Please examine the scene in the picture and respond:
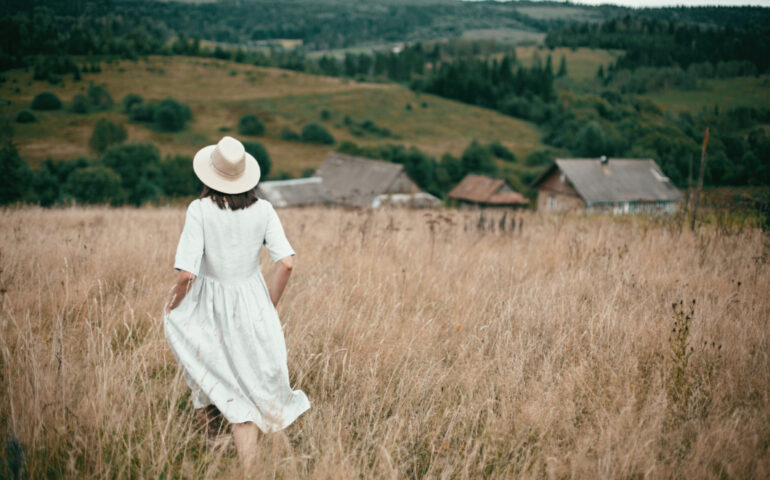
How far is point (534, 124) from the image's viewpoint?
104250 millimetres

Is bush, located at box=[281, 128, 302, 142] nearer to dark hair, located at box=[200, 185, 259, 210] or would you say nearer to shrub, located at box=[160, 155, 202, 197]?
shrub, located at box=[160, 155, 202, 197]

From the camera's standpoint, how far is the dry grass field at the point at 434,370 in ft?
6.94

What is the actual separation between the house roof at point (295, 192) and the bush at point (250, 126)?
39203 millimetres

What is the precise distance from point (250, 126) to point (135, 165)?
109 feet

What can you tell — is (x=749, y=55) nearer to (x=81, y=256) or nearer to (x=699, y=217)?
(x=699, y=217)

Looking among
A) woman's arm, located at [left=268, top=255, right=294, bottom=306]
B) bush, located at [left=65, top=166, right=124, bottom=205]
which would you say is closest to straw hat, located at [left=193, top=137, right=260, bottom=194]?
woman's arm, located at [left=268, top=255, right=294, bottom=306]

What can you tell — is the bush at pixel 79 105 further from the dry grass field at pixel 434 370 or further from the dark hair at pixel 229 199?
the dark hair at pixel 229 199

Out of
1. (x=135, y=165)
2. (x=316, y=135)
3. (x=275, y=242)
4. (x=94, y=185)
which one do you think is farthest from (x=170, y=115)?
(x=275, y=242)

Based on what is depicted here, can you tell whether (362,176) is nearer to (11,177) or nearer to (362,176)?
(362,176)

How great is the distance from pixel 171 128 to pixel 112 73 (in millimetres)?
33379

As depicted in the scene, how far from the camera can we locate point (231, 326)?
2.44 meters

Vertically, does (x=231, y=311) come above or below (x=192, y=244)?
below

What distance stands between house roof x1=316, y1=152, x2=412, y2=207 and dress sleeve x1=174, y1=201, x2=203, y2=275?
5147cm

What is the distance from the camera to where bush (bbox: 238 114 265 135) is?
3329 inches
